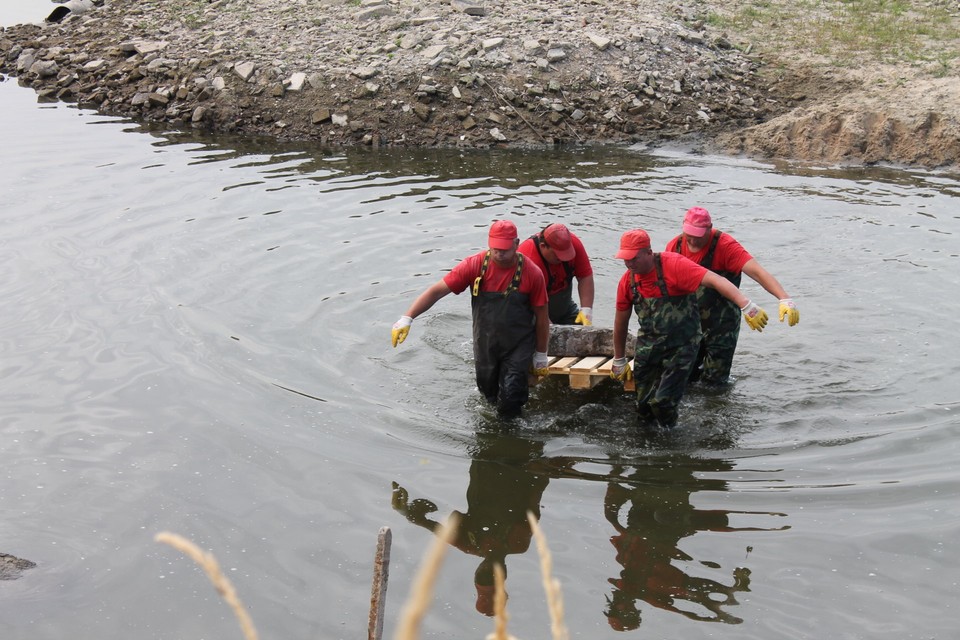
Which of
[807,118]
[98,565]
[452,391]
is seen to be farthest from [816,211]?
[98,565]

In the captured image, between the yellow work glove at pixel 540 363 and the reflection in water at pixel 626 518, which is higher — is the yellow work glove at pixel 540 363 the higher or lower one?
the higher one

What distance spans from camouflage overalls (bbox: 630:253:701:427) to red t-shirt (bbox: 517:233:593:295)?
3.91 feet

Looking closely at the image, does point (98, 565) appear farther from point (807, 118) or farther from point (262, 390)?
point (807, 118)

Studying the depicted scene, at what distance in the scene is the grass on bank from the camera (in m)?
18.1

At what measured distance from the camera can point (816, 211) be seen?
43.0 feet

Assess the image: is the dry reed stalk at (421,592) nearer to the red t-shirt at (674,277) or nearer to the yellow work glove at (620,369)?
the red t-shirt at (674,277)

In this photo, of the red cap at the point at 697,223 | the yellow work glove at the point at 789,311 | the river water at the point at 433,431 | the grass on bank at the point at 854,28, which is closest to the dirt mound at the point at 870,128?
the river water at the point at 433,431

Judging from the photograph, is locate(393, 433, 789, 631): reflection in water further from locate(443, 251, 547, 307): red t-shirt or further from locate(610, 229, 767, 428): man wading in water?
locate(443, 251, 547, 307): red t-shirt

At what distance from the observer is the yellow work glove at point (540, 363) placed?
26.7ft

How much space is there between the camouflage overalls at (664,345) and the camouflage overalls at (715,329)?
A: 0.71 metres

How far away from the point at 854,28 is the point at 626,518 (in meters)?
15.6

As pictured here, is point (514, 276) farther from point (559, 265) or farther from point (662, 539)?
point (662, 539)

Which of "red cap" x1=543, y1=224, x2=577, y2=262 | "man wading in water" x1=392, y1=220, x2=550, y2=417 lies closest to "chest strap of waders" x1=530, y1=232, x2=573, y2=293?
"red cap" x1=543, y1=224, x2=577, y2=262

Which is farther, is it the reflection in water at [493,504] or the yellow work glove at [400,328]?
the yellow work glove at [400,328]
